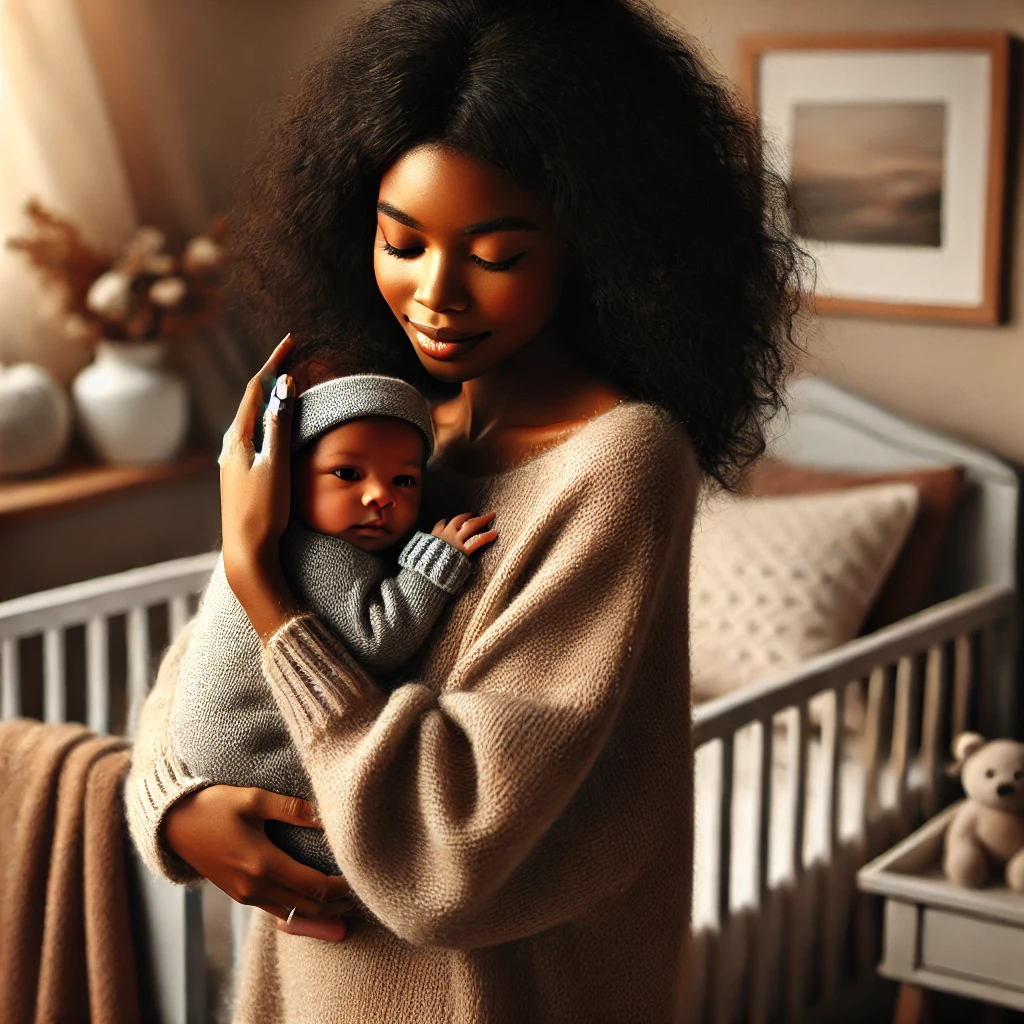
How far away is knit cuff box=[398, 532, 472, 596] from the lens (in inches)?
31.5

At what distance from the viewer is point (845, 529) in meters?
2.17

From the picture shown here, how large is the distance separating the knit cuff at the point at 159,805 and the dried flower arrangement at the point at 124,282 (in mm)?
1535

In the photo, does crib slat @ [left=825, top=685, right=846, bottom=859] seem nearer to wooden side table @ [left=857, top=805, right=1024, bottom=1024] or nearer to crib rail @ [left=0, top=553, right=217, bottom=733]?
wooden side table @ [left=857, top=805, right=1024, bottom=1024]

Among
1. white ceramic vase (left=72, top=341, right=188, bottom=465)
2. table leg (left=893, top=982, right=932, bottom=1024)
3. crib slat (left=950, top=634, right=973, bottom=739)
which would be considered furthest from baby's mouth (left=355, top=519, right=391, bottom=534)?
white ceramic vase (left=72, top=341, right=188, bottom=465)

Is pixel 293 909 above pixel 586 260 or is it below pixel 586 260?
below

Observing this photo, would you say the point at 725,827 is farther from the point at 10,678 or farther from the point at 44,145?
the point at 44,145

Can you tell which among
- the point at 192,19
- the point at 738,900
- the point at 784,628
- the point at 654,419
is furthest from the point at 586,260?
the point at 192,19

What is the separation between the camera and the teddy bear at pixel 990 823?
1863 millimetres

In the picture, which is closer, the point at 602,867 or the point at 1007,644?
the point at 602,867

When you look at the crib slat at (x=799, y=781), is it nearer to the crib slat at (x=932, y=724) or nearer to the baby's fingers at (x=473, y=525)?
the crib slat at (x=932, y=724)

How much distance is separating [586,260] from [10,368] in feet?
5.65

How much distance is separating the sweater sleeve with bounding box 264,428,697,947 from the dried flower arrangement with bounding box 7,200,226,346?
1658mm

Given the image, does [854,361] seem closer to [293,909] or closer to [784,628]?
[784,628]

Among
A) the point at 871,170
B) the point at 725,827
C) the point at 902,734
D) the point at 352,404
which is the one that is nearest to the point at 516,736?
the point at 352,404
